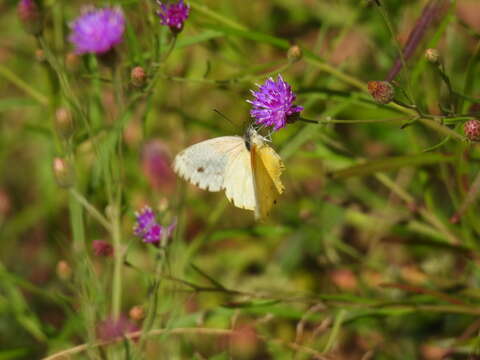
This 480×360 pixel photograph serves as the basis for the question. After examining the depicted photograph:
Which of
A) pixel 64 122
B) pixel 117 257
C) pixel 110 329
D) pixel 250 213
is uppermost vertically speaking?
pixel 250 213

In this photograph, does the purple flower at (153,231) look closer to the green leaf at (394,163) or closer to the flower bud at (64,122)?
the flower bud at (64,122)

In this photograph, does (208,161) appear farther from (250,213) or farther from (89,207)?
(250,213)

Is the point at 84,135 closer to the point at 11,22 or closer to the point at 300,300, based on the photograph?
the point at 300,300

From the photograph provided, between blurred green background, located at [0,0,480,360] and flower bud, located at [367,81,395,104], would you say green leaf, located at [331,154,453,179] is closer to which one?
blurred green background, located at [0,0,480,360]

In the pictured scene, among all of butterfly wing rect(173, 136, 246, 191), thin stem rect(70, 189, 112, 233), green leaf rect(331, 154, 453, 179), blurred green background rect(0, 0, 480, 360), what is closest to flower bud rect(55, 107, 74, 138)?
blurred green background rect(0, 0, 480, 360)

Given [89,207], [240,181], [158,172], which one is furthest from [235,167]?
[158,172]
